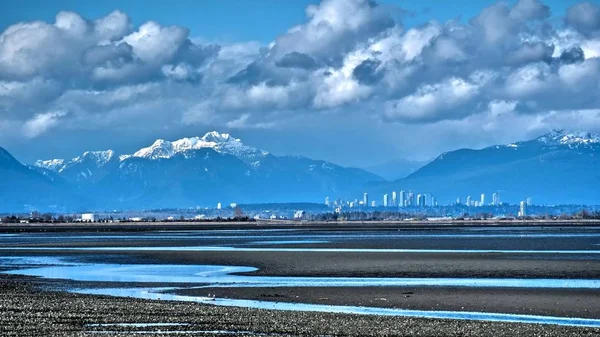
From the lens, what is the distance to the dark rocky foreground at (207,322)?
120 feet

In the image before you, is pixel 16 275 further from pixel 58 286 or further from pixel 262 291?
pixel 262 291

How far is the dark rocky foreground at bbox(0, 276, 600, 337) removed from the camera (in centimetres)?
3650

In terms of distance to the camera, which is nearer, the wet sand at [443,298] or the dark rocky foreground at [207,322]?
the dark rocky foreground at [207,322]

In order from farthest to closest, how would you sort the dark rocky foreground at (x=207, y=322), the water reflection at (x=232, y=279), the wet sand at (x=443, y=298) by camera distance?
1. the water reflection at (x=232, y=279)
2. the wet sand at (x=443, y=298)
3. the dark rocky foreground at (x=207, y=322)

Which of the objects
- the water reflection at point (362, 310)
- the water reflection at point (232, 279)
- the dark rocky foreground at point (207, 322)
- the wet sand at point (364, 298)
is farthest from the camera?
the water reflection at point (232, 279)

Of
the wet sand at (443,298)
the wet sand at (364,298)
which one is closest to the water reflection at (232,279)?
the wet sand at (364,298)

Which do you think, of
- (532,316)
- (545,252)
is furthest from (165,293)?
(545,252)

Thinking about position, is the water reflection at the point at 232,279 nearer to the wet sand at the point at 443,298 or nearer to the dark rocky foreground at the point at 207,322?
the wet sand at the point at 443,298

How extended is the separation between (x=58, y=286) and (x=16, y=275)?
9442 millimetres

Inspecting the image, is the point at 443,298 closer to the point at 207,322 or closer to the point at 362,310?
the point at 362,310

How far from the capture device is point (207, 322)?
129ft

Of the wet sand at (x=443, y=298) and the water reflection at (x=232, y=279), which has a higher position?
the water reflection at (x=232, y=279)

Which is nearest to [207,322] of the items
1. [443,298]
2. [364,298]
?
[364,298]

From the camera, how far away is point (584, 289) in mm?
53312
